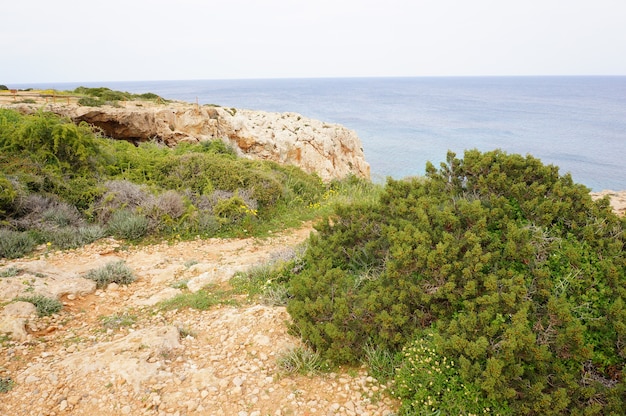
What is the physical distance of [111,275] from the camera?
5.77 meters

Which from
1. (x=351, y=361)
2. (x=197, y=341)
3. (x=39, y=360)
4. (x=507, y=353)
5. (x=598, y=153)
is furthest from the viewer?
(x=598, y=153)

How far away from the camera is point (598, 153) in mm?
39125

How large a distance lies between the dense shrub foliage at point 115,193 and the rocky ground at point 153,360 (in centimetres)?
192

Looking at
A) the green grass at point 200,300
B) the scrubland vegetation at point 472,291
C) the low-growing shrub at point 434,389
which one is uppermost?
the scrubland vegetation at point 472,291

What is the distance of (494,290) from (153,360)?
3.27 m

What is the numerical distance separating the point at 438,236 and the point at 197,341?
2.84m

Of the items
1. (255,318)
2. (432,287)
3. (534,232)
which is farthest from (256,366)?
(534,232)

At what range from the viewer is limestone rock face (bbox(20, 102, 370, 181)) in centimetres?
1442

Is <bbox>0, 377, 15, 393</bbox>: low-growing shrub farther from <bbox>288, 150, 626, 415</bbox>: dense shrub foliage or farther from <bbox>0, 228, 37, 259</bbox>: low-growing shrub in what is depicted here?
<bbox>0, 228, 37, 259</bbox>: low-growing shrub

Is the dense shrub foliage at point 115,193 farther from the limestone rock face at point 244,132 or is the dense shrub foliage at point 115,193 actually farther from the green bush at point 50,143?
the limestone rock face at point 244,132

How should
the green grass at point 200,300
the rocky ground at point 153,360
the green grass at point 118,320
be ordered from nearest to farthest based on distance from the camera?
the rocky ground at point 153,360 < the green grass at point 118,320 < the green grass at point 200,300

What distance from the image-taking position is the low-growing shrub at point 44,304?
472cm

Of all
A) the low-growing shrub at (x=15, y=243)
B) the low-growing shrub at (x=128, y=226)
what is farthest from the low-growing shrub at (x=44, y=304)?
the low-growing shrub at (x=128, y=226)

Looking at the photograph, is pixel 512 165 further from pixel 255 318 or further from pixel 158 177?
pixel 158 177
